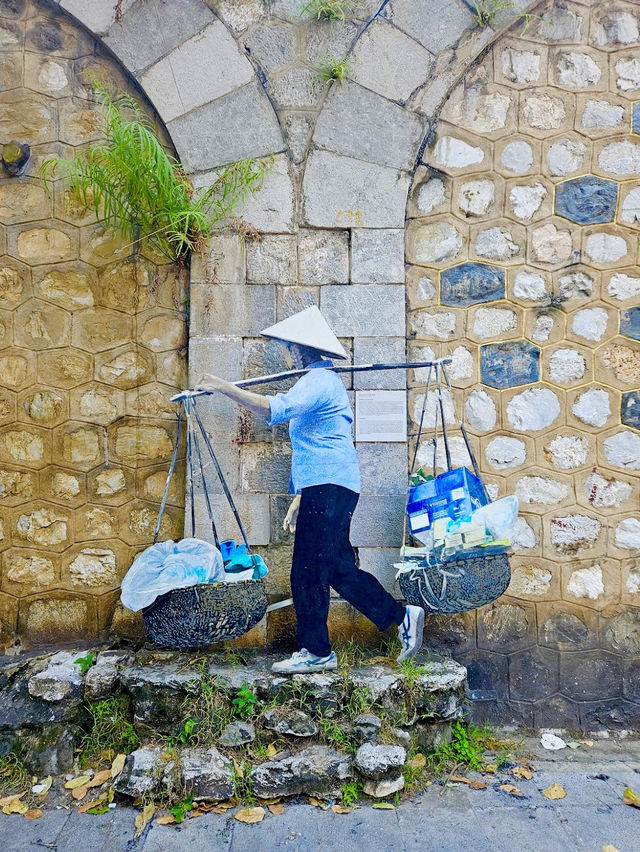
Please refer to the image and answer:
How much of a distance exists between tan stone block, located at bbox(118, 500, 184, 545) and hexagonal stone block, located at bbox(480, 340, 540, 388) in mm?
1696

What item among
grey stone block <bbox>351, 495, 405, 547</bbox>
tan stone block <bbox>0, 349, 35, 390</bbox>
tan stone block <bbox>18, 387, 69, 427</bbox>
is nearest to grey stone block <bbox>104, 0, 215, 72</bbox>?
tan stone block <bbox>0, 349, 35, 390</bbox>

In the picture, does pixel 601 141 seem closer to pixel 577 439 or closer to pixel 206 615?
pixel 577 439

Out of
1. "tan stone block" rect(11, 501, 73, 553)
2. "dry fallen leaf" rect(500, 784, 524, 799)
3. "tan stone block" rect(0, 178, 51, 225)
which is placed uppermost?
"tan stone block" rect(0, 178, 51, 225)

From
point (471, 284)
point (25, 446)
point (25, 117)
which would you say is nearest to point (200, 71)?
point (25, 117)

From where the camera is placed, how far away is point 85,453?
137 inches

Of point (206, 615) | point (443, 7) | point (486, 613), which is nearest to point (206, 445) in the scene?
point (206, 615)

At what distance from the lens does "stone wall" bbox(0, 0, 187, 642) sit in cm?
344

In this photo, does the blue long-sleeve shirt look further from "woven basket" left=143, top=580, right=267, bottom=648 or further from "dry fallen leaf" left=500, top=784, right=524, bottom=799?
Answer: "dry fallen leaf" left=500, top=784, right=524, bottom=799

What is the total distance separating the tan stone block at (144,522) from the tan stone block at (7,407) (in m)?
0.71

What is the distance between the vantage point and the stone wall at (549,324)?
3.46 m

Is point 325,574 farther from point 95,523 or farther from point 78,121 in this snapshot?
point 78,121

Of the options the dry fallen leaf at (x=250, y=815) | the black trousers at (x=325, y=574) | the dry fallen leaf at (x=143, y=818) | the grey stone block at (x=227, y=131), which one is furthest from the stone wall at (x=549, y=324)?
the dry fallen leaf at (x=143, y=818)

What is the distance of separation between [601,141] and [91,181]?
8.37 ft

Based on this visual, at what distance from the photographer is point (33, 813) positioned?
8.54 feet
